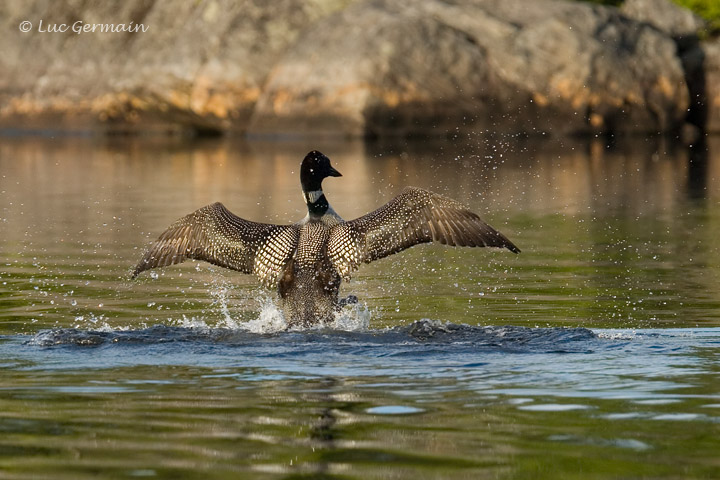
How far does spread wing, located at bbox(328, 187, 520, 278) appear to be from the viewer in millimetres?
8812

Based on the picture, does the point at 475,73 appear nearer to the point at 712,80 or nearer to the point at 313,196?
the point at 712,80

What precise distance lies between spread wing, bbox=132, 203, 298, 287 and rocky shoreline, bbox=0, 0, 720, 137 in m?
20.0

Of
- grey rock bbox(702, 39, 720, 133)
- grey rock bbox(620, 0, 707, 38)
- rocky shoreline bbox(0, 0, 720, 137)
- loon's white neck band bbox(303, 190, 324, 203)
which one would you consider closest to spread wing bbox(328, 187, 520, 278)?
loon's white neck band bbox(303, 190, 324, 203)

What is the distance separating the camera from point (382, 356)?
7453mm

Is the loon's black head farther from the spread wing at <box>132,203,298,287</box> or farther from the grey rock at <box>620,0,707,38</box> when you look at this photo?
the grey rock at <box>620,0,707,38</box>

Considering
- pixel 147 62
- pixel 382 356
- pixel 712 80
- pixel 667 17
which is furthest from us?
pixel 147 62

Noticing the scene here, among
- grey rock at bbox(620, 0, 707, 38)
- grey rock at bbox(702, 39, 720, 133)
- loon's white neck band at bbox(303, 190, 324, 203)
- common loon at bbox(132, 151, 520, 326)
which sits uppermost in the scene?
grey rock at bbox(620, 0, 707, 38)

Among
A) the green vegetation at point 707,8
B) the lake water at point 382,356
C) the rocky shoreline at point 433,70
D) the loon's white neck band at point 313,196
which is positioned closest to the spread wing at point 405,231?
the loon's white neck band at point 313,196

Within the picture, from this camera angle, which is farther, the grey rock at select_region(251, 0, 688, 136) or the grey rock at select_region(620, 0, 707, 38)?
the grey rock at select_region(620, 0, 707, 38)

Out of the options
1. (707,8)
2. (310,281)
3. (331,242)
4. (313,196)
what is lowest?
(310,281)

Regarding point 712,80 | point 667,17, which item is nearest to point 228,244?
point 712,80

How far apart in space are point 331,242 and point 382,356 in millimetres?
1570

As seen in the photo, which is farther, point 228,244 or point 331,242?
point 228,244

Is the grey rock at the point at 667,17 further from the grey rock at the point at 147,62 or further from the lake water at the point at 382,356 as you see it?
the lake water at the point at 382,356
